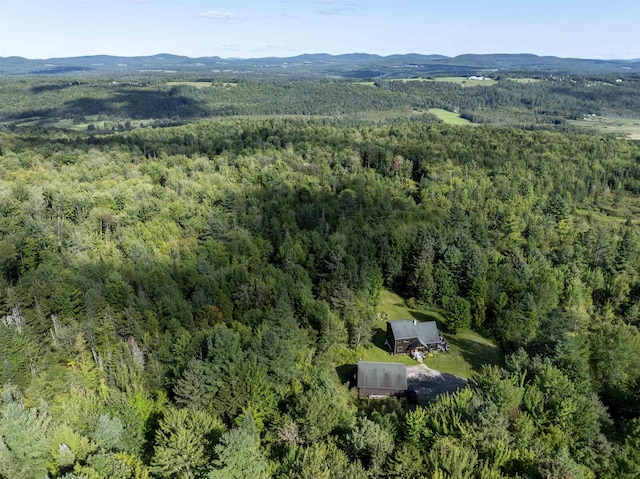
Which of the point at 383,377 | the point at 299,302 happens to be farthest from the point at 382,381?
the point at 299,302

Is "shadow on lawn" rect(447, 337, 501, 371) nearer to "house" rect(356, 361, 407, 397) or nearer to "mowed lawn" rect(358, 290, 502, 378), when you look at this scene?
"mowed lawn" rect(358, 290, 502, 378)

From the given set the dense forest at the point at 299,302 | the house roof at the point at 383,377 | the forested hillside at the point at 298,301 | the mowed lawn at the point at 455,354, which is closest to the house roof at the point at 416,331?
the mowed lawn at the point at 455,354

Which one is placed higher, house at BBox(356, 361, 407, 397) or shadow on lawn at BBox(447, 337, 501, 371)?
house at BBox(356, 361, 407, 397)

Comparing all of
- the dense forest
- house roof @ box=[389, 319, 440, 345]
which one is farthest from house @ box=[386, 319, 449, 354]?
the dense forest

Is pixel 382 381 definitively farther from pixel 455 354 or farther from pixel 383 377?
pixel 455 354

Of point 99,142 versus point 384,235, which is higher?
point 99,142

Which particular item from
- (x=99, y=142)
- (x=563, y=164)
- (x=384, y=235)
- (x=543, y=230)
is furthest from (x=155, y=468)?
(x=563, y=164)

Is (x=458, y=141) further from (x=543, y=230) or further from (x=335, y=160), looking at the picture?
(x=543, y=230)
